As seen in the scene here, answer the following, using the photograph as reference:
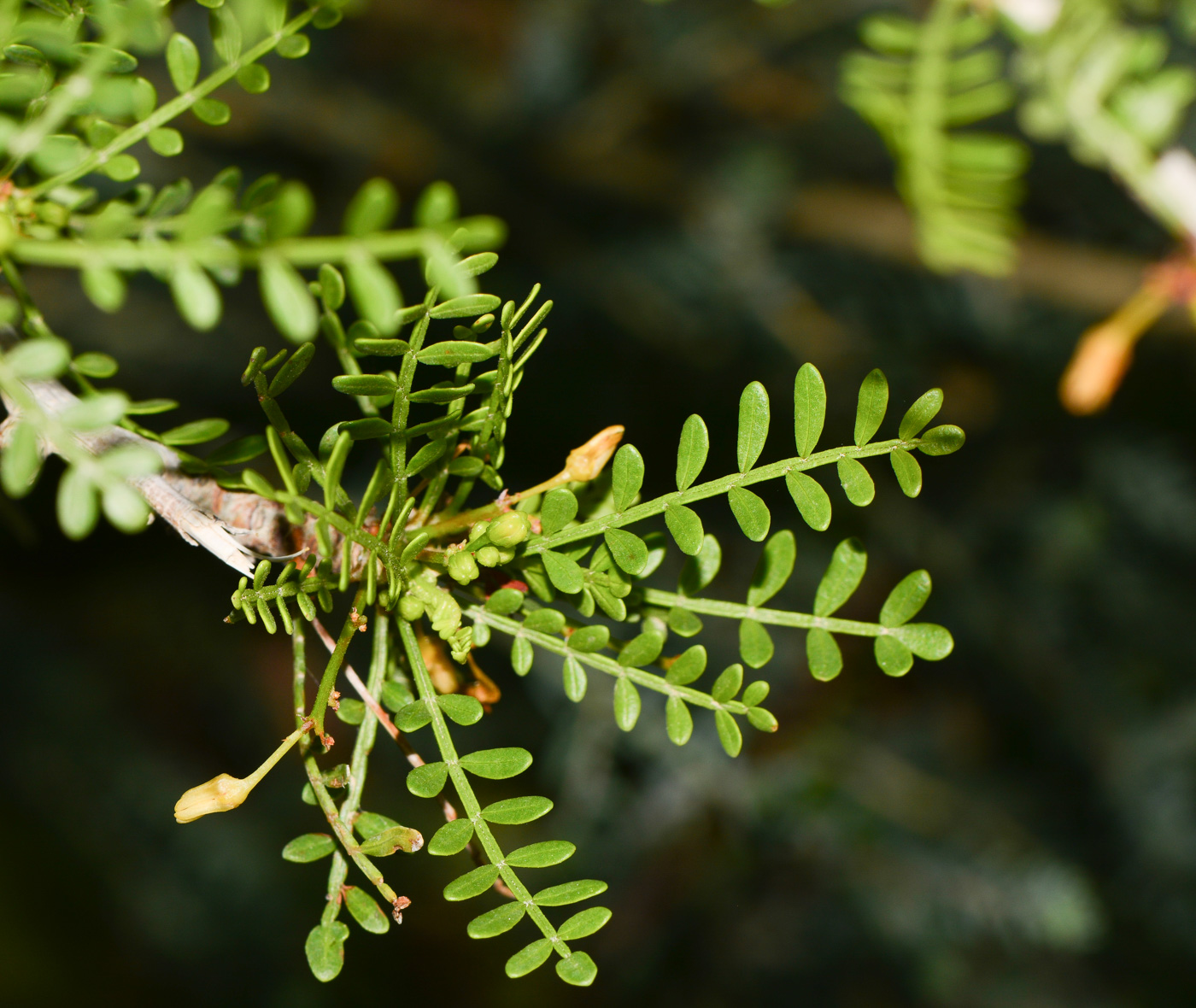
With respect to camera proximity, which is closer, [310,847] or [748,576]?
[310,847]

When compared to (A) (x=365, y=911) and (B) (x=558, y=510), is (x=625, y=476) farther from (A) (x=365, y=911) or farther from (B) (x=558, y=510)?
(A) (x=365, y=911)

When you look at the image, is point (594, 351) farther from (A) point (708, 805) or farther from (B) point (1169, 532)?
(B) point (1169, 532)

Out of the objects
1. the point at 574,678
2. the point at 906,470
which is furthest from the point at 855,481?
the point at 574,678

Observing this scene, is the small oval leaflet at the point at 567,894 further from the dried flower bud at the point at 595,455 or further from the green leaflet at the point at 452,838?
the dried flower bud at the point at 595,455

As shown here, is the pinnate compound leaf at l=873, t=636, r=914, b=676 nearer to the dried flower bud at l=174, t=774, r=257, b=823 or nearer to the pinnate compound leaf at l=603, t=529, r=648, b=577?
the pinnate compound leaf at l=603, t=529, r=648, b=577

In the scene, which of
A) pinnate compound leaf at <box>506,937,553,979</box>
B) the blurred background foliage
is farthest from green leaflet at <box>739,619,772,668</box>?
the blurred background foliage

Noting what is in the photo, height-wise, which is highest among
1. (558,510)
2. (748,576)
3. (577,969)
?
(558,510)

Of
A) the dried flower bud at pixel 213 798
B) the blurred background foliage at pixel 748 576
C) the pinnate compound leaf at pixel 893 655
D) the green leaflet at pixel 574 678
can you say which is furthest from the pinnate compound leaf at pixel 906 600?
the blurred background foliage at pixel 748 576
